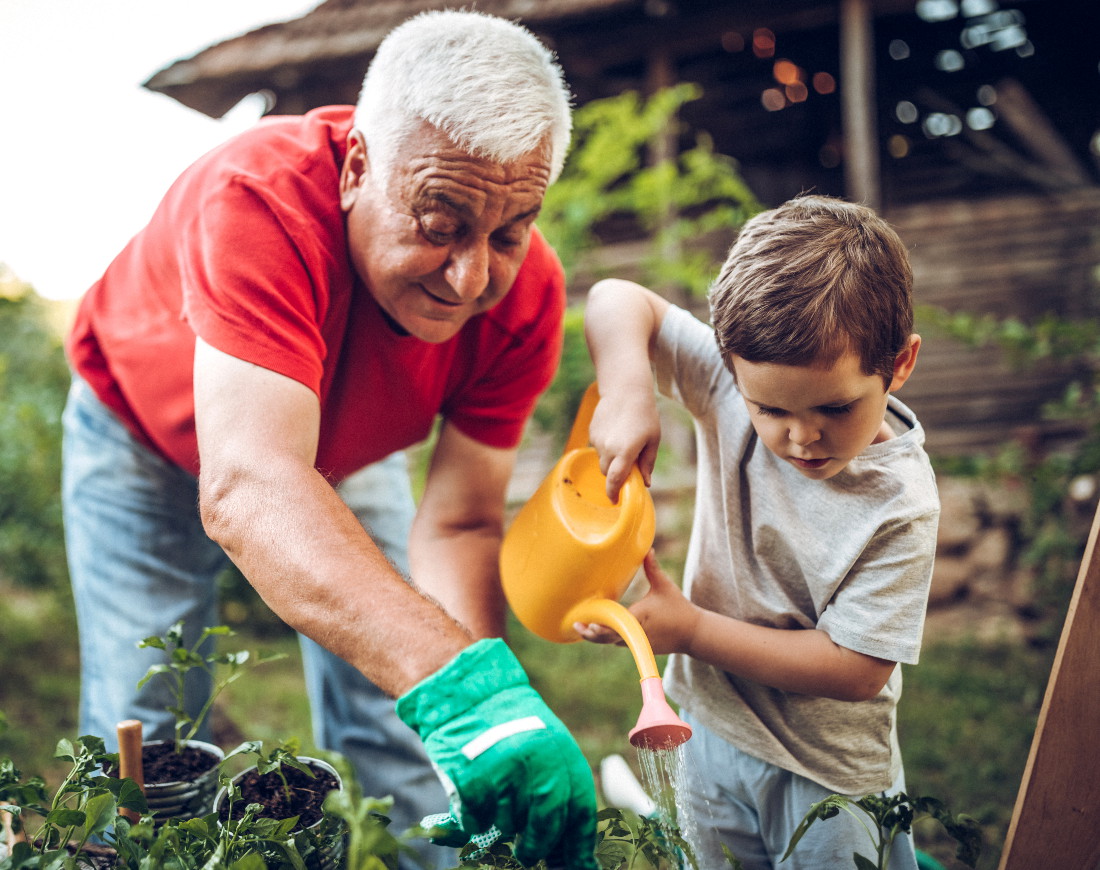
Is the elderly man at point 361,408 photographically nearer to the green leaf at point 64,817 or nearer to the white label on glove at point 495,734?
the white label on glove at point 495,734

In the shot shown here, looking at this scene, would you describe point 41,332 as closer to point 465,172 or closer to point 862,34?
point 465,172

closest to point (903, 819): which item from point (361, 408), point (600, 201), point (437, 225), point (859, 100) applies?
point (437, 225)

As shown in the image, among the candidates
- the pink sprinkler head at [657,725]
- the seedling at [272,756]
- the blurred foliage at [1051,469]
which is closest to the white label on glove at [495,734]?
the pink sprinkler head at [657,725]

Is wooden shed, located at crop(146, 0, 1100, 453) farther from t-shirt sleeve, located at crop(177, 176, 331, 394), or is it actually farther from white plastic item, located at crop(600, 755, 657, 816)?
t-shirt sleeve, located at crop(177, 176, 331, 394)

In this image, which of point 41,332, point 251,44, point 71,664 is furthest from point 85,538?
point 251,44

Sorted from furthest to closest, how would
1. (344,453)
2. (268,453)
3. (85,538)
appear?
1. (85,538)
2. (344,453)
3. (268,453)

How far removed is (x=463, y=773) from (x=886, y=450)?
0.70 meters

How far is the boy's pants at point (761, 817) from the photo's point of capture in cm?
117

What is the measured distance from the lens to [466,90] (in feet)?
3.74

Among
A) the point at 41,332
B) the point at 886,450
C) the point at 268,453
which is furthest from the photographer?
the point at 41,332

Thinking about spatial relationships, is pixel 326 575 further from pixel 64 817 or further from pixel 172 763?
pixel 172 763

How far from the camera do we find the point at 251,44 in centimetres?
483

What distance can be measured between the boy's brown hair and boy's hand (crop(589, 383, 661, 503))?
141 mm

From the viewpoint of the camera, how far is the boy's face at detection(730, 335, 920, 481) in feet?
3.32
